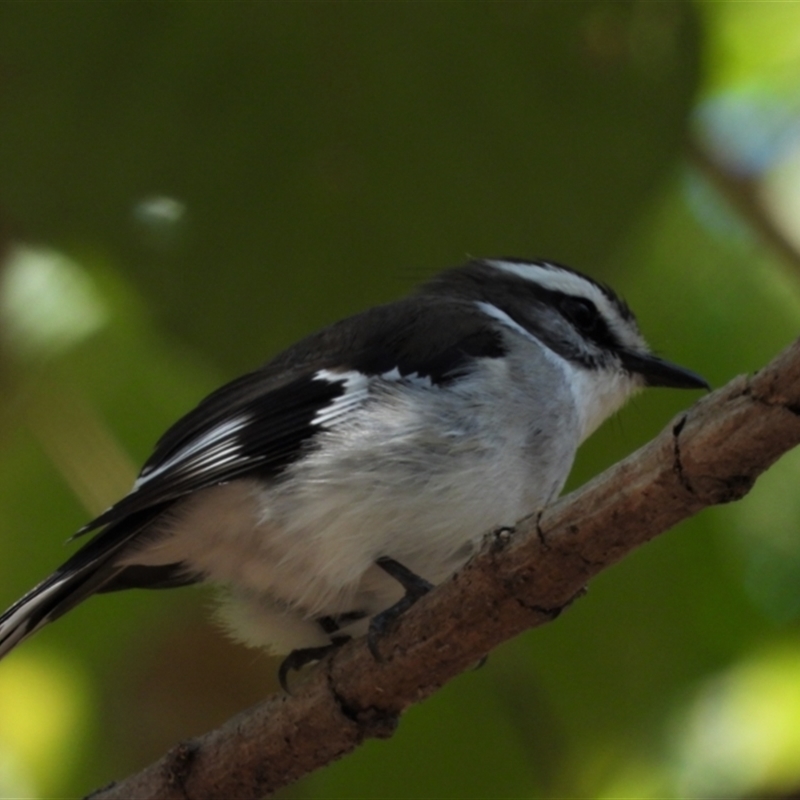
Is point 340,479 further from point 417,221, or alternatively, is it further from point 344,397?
point 417,221

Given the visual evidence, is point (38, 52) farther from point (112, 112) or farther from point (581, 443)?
point (581, 443)

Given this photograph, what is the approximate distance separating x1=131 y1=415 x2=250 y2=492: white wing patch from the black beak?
113cm

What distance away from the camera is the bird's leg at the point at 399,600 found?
96.7 inches

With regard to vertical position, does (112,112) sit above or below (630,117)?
above

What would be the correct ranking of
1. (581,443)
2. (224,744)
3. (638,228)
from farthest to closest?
(581,443) < (638,228) < (224,744)

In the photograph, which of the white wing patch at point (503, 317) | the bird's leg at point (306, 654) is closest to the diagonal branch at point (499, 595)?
the bird's leg at point (306, 654)

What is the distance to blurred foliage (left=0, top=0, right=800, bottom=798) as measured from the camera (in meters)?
2.80

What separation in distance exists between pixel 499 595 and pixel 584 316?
165 centimetres

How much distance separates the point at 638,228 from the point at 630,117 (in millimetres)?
247

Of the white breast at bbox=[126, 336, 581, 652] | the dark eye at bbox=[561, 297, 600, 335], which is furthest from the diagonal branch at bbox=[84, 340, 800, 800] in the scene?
the dark eye at bbox=[561, 297, 600, 335]

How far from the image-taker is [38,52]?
111 inches

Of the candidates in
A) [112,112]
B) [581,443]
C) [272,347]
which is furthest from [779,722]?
[112,112]

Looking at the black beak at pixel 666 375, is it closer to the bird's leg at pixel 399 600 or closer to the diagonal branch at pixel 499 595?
the bird's leg at pixel 399 600

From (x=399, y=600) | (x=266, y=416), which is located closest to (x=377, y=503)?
(x=399, y=600)
